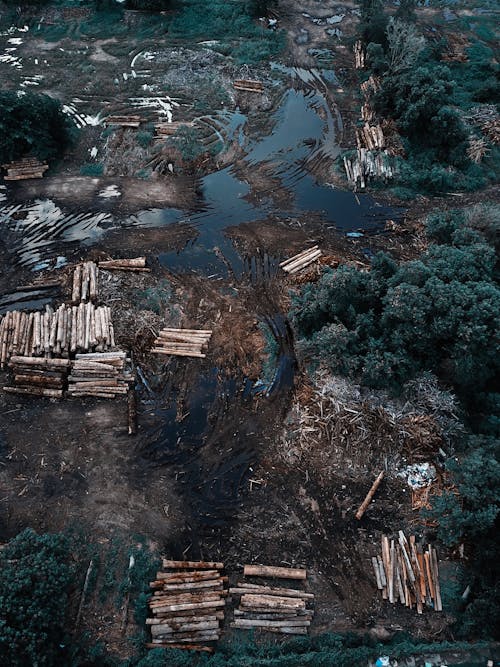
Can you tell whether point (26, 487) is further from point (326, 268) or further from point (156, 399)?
point (326, 268)

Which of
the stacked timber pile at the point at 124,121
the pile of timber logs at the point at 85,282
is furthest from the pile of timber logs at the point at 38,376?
the stacked timber pile at the point at 124,121

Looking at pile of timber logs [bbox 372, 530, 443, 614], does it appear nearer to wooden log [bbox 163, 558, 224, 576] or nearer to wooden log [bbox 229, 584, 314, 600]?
wooden log [bbox 229, 584, 314, 600]

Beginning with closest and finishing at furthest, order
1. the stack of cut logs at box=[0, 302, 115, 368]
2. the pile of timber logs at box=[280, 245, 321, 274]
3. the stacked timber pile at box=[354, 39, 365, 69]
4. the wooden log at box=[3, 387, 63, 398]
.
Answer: the wooden log at box=[3, 387, 63, 398] < the stack of cut logs at box=[0, 302, 115, 368] < the pile of timber logs at box=[280, 245, 321, 274] < the stacked timber pile at box=[354, 39, 365, 69]

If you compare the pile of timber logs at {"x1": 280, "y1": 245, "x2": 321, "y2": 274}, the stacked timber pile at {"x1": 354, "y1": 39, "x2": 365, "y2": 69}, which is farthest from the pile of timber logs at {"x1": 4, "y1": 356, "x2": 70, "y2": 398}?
the stacked timber pile at {"x1": 354, "y1": 39, "x2": 365, "y2": 69}

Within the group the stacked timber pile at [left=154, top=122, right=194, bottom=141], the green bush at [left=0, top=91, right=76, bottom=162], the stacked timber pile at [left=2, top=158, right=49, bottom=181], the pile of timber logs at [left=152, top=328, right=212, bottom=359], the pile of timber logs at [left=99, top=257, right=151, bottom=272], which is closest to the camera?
the pile of timber logs at [left=152, top=328, right=212, bottom=359]

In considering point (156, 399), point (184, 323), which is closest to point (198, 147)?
point (184, 323)

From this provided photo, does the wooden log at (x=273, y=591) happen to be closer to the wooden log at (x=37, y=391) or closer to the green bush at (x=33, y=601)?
the green bush at (x=33, y=601)

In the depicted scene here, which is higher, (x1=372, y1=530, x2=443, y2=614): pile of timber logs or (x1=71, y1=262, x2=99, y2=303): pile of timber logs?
(x1=71, y1=262, x2=99, y2=303): pile of timber logs
